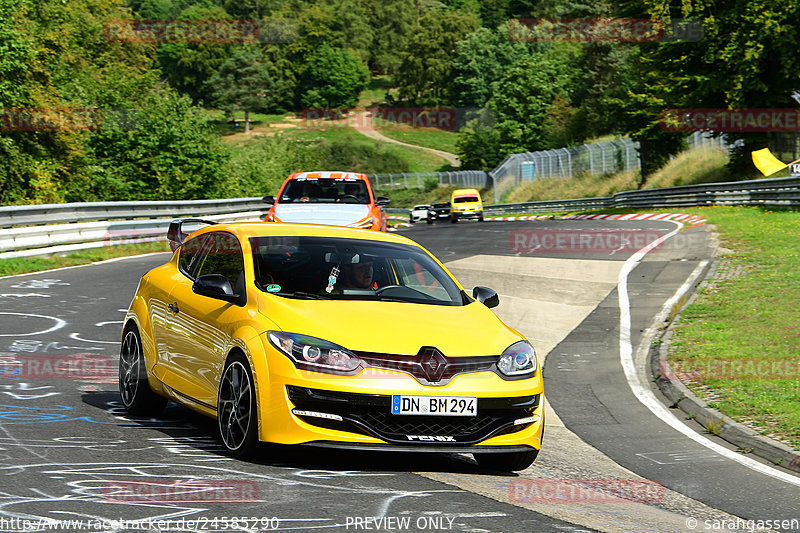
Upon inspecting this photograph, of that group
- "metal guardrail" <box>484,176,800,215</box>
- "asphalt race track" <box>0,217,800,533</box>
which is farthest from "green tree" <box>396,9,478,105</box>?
"asphalt race track" <box>0,217,800,533</box>

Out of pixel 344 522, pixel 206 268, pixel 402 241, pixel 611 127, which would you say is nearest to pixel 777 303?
Answer: pixel 402 241

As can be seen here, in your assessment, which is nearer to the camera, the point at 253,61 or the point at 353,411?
the point at 353,411

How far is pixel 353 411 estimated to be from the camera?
21.4 feet

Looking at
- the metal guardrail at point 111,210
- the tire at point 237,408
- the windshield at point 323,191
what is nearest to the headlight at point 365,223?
the windshield at point 323,191

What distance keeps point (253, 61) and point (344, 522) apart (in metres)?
150

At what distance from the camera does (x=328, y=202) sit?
794 inches

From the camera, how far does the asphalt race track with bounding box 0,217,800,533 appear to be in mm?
5395

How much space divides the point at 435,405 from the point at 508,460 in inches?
38.8

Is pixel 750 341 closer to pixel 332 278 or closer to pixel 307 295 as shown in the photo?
pixel 332 278

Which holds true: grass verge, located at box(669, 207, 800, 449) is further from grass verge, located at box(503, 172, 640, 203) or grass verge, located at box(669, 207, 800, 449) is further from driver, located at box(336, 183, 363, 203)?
grass verge, located at box(503, 172, 640, 203)

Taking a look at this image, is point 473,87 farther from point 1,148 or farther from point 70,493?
point 70,493

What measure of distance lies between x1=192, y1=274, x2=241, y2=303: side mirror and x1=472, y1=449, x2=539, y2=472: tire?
2.09 meters

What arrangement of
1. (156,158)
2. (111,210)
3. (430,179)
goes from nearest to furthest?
(111,210) → (156,158) → (430,179)

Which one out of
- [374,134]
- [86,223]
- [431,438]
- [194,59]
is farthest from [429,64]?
[431,438]
